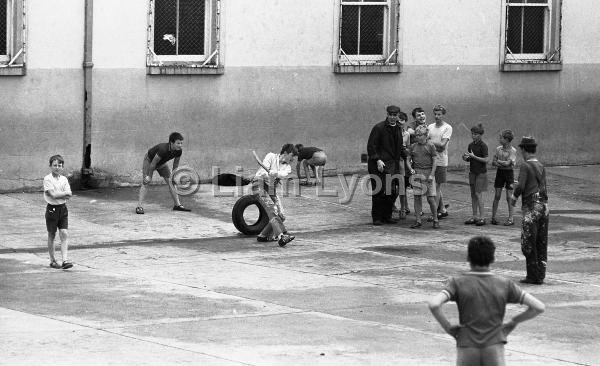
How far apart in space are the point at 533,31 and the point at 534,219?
10298 millimetres

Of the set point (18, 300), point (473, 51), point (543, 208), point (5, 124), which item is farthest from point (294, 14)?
point (18, 300)

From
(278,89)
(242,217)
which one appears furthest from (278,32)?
(242,217)

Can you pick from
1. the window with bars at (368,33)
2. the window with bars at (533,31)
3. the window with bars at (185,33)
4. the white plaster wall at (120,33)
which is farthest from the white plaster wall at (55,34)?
the window with bars at (533,31)

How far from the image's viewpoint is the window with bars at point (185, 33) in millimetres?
19625

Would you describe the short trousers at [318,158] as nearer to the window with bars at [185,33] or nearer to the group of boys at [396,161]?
the window with bars at [185,33]

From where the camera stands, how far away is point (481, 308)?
7258mm

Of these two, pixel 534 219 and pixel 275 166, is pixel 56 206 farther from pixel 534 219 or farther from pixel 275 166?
pixel 534 219

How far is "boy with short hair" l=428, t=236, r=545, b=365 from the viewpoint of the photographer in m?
7.20

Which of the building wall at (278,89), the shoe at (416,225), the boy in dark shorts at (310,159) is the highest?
the building wall at (278,89)

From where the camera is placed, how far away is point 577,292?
1266 cm

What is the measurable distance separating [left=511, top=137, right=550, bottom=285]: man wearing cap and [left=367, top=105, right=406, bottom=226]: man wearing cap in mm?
4398

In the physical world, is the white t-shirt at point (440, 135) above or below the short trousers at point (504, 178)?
above

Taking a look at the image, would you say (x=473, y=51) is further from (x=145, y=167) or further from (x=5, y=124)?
(x=5, y=124)

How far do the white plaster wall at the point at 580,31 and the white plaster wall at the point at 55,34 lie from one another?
30.1ft
